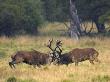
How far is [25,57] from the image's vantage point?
16031mm

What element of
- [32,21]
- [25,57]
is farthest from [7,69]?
[32,21]

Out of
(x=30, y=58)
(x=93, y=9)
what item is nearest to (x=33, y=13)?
(x=93, y=9)

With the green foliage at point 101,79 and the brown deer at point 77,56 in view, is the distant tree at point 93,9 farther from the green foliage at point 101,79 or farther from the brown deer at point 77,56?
the green foliage at point 101,79

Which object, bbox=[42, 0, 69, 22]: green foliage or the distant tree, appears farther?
bbox=[42, 0, 69, 22]: green foliage

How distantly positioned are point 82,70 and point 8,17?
75.4 ft

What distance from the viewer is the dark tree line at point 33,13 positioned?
37031 millimetres

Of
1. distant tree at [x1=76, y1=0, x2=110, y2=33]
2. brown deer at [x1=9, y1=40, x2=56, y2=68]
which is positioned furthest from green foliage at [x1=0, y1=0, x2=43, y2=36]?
brown deer at [x1=9, y1=40, x2=56, y2=68]

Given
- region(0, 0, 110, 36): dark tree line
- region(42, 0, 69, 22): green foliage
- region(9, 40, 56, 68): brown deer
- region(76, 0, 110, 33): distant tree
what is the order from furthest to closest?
region(42, 0, 69, 22): green foliage, region(0, 0, 110, 36): dark tree line, region(76, 0, 110, 33): distant tree, region(9, 40, 56, 68): brown deer

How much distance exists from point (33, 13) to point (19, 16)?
12.5 feet

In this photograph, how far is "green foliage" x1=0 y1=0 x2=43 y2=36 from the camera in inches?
1464

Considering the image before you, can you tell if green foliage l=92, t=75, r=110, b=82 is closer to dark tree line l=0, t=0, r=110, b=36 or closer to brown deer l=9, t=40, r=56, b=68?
brown deer l=9, t=40, r=56, b=68

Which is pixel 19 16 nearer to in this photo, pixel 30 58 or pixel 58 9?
pixel 58 9

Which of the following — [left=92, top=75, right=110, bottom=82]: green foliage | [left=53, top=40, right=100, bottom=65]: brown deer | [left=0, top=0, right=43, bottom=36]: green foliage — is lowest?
[left=92, top=75, right=110, bottom=82]: green foliage

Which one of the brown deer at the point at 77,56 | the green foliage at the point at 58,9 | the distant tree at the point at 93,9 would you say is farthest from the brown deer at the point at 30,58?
the green foliage at the point at 58,9
